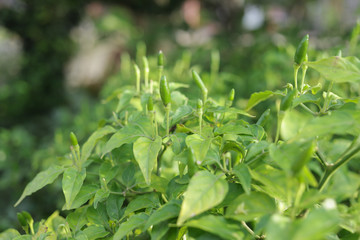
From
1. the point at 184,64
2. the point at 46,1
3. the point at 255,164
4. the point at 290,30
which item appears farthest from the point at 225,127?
the point at 46,1

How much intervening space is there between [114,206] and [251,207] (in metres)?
0.30

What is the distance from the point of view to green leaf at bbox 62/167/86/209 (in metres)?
0.59

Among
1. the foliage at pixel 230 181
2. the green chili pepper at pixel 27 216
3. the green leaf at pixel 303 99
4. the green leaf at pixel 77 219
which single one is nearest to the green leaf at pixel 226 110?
the foliage at pixel 230 181

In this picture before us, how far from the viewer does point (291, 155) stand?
0.44 meters

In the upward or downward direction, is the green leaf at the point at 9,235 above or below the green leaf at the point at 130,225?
below

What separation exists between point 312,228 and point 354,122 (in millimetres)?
170

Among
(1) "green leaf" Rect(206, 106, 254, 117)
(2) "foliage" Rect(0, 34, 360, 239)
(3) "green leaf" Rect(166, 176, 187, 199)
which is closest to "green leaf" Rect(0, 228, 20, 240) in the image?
(2) "foliage" Rect(0, 34, 360, 239)

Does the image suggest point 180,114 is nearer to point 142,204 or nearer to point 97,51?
point 142,204

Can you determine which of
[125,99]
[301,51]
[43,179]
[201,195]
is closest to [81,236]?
[43,179]

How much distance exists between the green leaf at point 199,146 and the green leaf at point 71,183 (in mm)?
221

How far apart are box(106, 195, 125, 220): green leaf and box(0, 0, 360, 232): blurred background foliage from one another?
1.09 meters

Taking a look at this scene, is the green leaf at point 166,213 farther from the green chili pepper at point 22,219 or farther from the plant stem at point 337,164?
the green chili pepper at point 22,219

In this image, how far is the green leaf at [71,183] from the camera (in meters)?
0.59

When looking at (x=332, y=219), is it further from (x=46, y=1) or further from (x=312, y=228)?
(x=46, y=1)
